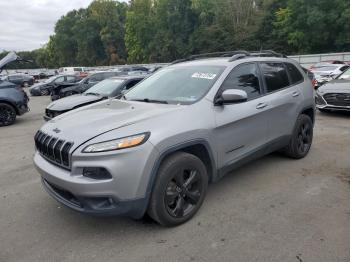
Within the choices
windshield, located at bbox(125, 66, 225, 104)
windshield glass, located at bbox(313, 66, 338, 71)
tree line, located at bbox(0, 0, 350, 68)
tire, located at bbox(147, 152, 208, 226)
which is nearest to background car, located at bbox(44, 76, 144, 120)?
windshield, located at bbox(125, 66, 225, 104)

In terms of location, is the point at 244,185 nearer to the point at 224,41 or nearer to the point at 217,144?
the point at 217,144

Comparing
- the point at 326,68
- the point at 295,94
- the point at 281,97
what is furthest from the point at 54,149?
the point at 326,68

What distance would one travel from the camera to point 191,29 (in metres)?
59.3

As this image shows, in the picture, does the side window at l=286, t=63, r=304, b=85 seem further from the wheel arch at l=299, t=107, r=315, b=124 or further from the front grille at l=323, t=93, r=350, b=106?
the front grille at l=323, t=93, r=350, b=106

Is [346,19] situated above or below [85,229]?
above

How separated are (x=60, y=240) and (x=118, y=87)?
6.32 m

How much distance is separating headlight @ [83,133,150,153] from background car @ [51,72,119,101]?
445 inches

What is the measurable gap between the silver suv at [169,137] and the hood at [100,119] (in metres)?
0.01

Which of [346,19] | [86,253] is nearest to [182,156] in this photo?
[86,253]

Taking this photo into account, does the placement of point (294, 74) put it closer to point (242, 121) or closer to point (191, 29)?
point (242, 121)

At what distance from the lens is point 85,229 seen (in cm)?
351

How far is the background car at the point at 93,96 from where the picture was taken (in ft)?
Result: 26.3

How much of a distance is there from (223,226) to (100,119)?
1.70m

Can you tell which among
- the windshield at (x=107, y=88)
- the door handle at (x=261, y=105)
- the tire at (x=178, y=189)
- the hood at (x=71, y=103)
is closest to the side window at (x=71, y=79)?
the windshield at (x=107, y=88)
